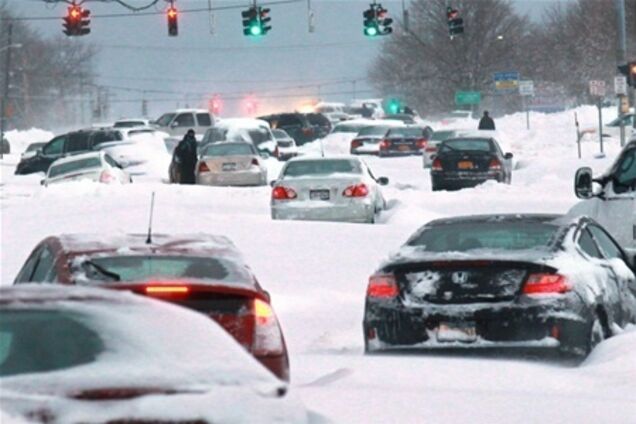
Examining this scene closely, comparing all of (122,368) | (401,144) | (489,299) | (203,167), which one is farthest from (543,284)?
(401,144)

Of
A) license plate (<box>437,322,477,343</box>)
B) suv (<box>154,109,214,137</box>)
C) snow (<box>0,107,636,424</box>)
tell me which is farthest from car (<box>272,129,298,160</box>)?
license plate (<box>437,322,477,343</box>)

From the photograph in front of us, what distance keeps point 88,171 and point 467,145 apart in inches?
321

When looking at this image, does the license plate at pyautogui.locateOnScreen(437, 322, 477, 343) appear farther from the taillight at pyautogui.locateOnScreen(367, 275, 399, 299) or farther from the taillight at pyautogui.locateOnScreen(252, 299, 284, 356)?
the taillight at pyautogui.locateOnScreen(252, 299, 284, 356)

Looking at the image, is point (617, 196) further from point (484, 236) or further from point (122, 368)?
point (122, 368)

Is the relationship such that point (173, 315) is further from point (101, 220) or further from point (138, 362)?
point (101, 220)

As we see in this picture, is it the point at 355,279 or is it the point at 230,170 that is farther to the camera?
the point at 230,170

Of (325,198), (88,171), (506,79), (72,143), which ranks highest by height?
(506,79)

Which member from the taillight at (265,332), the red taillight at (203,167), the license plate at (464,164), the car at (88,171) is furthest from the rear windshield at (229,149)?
the taillight at (265,332)

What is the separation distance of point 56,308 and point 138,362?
59 cm

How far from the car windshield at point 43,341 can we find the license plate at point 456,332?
5946 millimetres

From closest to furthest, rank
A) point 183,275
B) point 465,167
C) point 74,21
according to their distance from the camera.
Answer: point 183,275 < point 465,167 < point 74,21

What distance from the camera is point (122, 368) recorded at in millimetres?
5902

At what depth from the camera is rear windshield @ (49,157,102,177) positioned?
113 feet

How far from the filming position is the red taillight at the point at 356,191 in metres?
26.0
